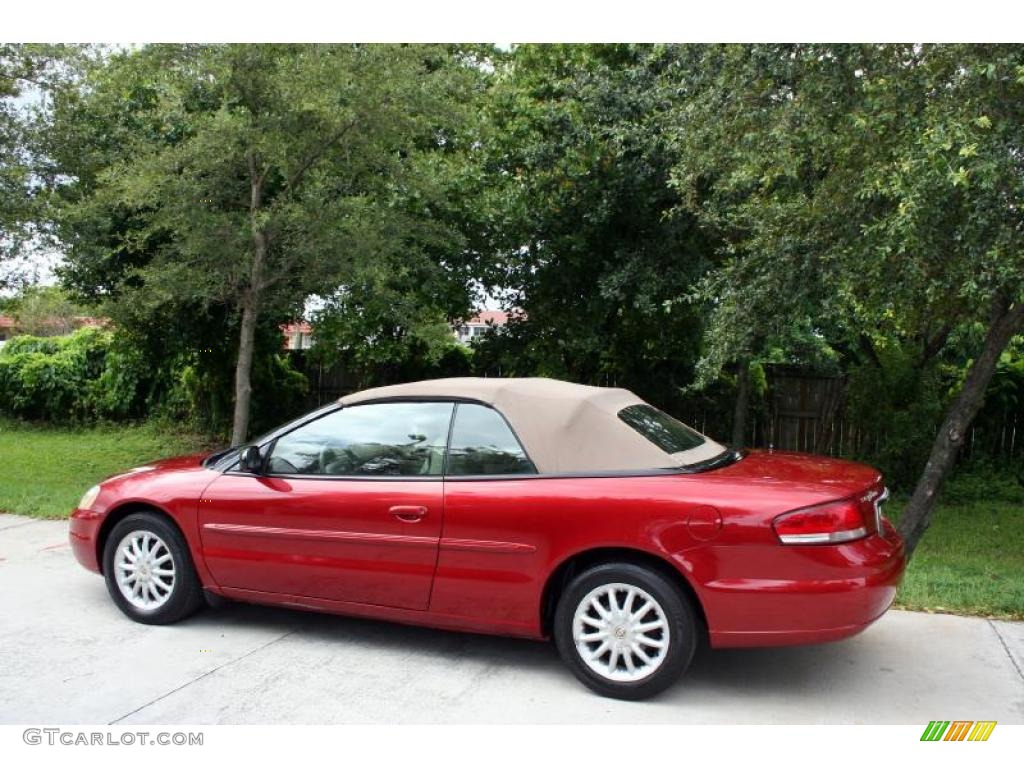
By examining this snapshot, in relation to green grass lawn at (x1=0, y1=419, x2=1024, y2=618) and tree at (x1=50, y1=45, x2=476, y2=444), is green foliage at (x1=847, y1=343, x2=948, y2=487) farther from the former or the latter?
tree at (x1=50, y1=45, x2=476, y2=444)

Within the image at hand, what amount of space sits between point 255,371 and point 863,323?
9.68 m

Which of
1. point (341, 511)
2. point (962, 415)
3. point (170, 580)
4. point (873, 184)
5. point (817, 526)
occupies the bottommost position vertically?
point (170, 580)


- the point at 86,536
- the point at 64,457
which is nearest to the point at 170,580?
the point at 86,536

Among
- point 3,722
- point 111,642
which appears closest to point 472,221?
point 111,642

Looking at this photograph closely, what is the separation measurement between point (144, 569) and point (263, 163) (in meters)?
4.54

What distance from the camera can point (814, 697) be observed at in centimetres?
421

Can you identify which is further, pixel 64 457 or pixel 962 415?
pixel 64 457

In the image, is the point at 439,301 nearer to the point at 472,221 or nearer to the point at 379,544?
the point at 472,221

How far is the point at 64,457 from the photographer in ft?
47.9

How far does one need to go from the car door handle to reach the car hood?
4.94ft

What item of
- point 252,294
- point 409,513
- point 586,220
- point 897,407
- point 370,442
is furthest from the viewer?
point 897,407

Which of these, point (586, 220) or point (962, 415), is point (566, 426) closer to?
point (962, 415)

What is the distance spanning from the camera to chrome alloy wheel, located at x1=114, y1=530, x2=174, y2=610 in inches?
204
